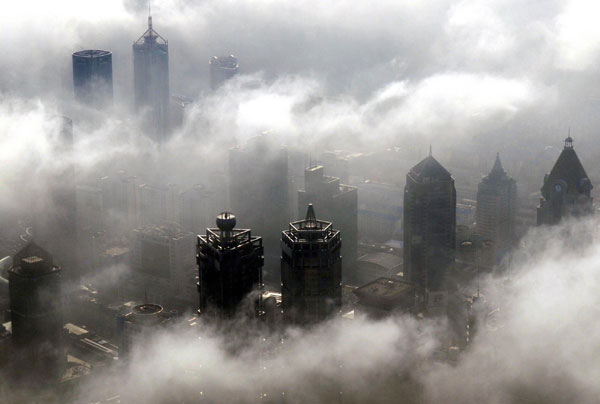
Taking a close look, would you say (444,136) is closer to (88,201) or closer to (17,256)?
(88,201)

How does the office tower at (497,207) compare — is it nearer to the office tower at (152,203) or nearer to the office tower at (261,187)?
the office tower at (261,187)

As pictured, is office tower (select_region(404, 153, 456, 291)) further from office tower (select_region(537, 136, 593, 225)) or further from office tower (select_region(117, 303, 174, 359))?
office tower (select_region(117, 303, 174, 359))

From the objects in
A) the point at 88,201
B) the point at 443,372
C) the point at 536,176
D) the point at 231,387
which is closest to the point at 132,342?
the point at 231,387

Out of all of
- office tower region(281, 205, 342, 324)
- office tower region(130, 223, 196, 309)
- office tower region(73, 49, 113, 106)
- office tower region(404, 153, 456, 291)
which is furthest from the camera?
office tower region(73, 49, 113, 106)

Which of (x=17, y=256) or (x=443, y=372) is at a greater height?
(x=17, y=256)

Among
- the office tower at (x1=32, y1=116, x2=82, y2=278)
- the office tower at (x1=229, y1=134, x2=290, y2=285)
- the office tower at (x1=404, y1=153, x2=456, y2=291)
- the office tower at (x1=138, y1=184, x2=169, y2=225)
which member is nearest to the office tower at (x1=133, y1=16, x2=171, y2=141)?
the office tower at (x1=138, y1=184, x2=169, y2=225)

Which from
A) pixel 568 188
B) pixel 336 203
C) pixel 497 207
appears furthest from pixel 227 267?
pixel 497 207

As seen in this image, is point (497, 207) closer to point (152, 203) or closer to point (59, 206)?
point (152, 203)
